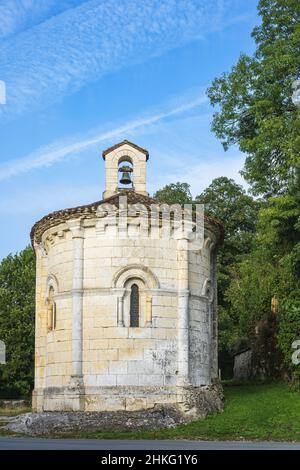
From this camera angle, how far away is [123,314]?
19312mm

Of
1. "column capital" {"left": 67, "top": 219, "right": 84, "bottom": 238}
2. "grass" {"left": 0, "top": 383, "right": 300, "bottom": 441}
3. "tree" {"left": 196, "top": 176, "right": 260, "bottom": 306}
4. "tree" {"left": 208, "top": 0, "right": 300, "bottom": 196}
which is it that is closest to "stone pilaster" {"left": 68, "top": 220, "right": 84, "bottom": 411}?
"column capital" {"left": 67, "top": 219, "right": 84, "bottom": 238}

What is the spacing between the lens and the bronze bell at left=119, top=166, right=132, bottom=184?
22.6 m

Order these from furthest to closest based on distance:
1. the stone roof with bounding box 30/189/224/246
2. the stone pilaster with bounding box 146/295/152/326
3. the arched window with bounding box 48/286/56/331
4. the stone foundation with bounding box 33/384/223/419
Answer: the arched window with bounding box 48/286/56/331
the stone roof with bounding box 30/189/224/246
the stone pilaster with bounding box 146/295/152/326
the stone foundation with bounding box 33/384/223/419

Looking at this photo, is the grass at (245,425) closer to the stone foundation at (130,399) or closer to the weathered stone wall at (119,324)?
the stone foundation at (130,399)

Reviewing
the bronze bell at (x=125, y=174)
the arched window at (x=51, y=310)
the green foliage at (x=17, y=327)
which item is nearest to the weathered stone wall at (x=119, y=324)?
the arched window at (x=51, y=310)

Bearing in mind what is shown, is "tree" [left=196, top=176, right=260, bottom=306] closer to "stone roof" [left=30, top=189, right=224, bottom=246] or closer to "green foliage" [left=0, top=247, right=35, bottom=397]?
"green foliage" [left=0, top=247, right=35, bottom=397]

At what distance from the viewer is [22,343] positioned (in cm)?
4006

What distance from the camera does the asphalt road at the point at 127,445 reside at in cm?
1365

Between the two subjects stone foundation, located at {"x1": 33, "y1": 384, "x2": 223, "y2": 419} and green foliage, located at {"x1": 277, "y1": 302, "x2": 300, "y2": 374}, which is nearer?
stone foundation, located at {"x1": 33, "y1": 384, "x2": 223, "y2": 419}

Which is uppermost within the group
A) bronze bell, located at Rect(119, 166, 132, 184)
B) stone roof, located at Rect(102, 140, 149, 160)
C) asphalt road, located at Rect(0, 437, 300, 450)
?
stone roof, located at Rect(102, 140, 149, 160)

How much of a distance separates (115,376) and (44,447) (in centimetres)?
543

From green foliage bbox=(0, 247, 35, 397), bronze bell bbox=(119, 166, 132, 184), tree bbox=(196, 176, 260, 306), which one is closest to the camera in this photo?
bronze bell bbox=(119, 166, 132, 184)

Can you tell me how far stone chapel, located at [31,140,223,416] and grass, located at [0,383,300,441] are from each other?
0.97 m

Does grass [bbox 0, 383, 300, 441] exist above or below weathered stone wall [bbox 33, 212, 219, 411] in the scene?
below
